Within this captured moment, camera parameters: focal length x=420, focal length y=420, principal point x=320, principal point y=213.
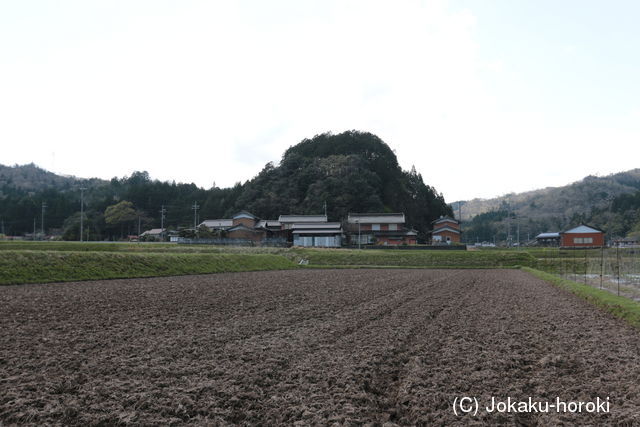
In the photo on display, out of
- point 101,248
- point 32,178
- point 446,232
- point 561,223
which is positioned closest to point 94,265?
point 101,248

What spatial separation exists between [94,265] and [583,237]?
62.4 m

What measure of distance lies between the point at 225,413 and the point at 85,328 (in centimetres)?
607

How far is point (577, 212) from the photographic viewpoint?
127375mm

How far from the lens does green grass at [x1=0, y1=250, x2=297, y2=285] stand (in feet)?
64.5

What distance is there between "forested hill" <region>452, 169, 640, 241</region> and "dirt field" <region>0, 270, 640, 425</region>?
8500cm

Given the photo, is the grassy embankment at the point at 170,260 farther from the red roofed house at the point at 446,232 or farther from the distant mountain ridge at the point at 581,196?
the distant mountain ridge at the point at 581,196

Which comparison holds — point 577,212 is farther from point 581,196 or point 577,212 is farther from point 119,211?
point 119,211

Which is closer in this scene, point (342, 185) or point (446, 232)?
point (446, 232)

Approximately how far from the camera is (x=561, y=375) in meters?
6.08

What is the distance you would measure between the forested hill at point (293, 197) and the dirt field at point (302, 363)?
2661 inches

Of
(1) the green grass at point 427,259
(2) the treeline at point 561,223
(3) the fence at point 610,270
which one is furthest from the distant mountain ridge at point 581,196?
(3) the fence at point 610,270

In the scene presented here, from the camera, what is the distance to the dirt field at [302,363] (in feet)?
15.6

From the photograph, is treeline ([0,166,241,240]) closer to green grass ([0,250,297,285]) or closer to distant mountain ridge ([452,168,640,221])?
green grass ([0,250,297,285])

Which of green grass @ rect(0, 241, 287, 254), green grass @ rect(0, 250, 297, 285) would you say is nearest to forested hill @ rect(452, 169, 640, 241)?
green grass @ rect(0, 241, 287, 254)
